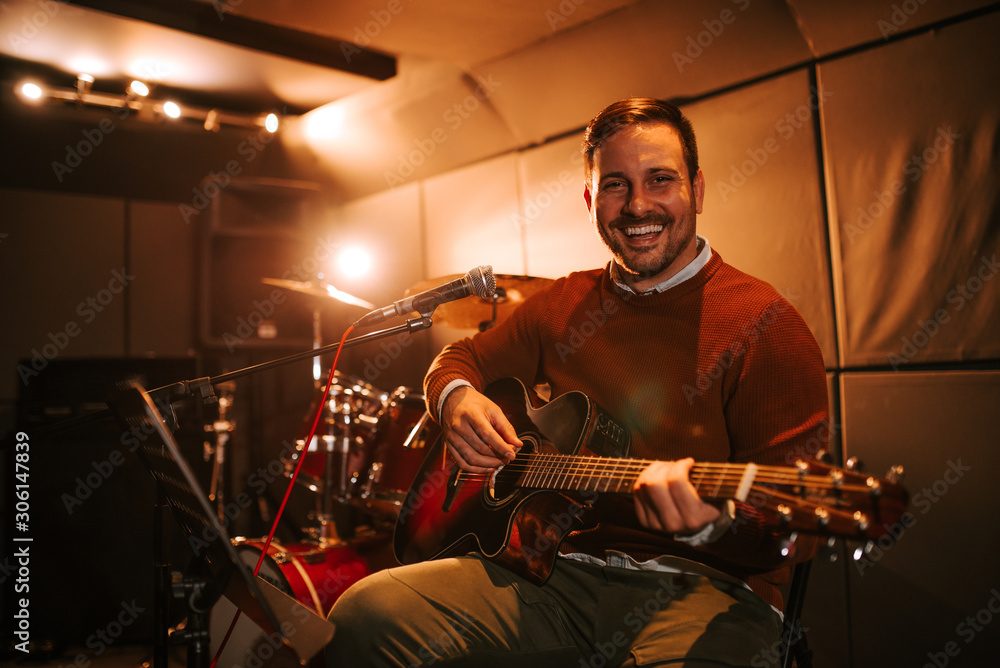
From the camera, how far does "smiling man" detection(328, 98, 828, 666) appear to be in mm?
1481

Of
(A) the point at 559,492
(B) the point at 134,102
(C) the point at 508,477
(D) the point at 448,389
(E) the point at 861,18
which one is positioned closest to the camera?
(A) the point at 559,492

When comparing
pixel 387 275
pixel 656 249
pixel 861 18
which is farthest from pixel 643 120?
pixel 387 275

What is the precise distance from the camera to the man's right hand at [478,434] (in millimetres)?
1846

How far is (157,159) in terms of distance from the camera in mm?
4789

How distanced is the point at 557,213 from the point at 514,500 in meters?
2.21

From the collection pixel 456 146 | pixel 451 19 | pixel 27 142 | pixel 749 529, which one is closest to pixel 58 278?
pixel 27 142

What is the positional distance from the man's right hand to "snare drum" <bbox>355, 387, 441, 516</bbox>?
2.90 ft

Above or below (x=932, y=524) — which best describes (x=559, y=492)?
above

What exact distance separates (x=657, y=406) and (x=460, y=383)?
0.60 m

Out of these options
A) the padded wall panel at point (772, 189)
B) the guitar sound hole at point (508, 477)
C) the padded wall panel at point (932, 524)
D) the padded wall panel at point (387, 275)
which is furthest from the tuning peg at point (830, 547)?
the padded wall panel at point (387, 275)

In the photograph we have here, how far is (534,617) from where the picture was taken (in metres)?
1.69

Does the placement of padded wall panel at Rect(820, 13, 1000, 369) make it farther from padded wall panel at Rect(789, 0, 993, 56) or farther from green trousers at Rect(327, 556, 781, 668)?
green trousers at Rect(327, 556, 781, 668)

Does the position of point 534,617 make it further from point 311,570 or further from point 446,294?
point 311,570

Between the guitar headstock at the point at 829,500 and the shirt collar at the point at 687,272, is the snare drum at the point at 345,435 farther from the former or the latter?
the guitar headstock at the point at 829,500
